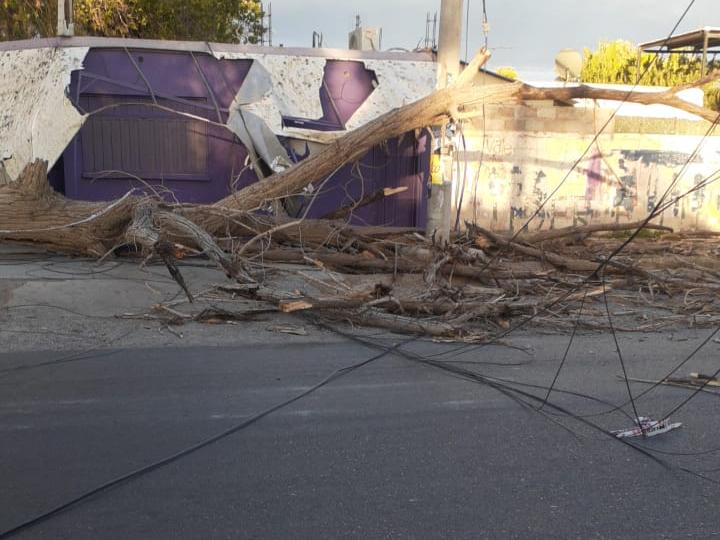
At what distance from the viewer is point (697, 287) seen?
924 centimetres

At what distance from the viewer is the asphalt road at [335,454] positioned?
141 inches

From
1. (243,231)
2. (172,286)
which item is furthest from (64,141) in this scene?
(172,286)

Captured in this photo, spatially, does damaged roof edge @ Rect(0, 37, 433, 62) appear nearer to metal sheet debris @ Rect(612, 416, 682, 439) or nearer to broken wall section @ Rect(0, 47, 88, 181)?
broken wall section @ Rect(0, 47, 88, 181)

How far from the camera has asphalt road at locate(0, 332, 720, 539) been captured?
11.8 feet

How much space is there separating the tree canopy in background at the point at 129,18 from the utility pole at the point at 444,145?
33.8ft

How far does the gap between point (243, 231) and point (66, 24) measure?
21.1 ft

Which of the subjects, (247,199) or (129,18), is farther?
(129,18)

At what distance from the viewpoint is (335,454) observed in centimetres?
436

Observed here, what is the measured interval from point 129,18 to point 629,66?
20336mm

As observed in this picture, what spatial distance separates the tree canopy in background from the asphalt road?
14799 millimetres

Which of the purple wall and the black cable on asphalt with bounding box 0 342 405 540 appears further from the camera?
the purple wall

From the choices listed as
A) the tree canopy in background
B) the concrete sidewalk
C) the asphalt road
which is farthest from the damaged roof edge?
the asphalt road

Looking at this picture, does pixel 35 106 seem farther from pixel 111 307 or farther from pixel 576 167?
pixel 576 167

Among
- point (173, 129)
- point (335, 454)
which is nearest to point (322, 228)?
point (173, 129)
